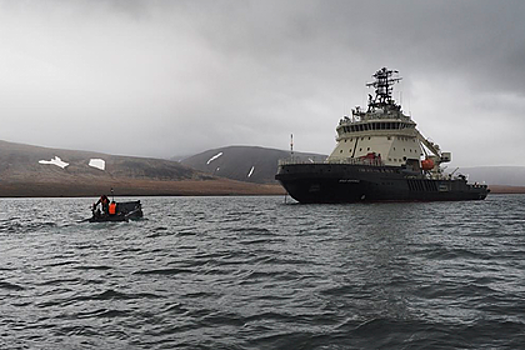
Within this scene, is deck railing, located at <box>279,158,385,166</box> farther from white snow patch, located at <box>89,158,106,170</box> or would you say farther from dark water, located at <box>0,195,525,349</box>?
white snow patch, located at <box>89,158,106,170</box>

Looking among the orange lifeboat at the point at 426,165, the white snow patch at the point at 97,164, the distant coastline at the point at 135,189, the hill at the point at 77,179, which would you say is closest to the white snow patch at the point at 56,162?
the hill at the point at 77,179

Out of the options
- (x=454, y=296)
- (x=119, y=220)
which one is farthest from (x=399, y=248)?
(x=119, y=220)

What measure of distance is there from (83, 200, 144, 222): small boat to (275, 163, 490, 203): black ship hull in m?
19.1

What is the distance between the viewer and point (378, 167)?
5147cm

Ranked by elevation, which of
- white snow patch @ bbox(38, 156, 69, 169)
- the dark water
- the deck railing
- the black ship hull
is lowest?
the dark water

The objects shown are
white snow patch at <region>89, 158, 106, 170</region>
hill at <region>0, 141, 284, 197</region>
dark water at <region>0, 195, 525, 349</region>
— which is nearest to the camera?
dark water at <region>0, 195, 525, 349</region>

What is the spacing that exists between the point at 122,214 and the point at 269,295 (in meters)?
25.2

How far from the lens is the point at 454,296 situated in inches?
385

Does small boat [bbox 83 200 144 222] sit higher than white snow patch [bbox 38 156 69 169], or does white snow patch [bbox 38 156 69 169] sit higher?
white snow patch [bbox 38 156 69 169]

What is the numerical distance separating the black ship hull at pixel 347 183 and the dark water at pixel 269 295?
28525mm

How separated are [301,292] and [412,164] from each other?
54502 mm

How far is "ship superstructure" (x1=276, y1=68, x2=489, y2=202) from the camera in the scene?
4875 cm

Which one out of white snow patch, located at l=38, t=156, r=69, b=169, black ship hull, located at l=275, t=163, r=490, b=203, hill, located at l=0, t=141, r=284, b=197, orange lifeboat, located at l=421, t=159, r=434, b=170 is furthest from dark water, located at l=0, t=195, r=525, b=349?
white snow patch, located at l=38, t=156, r=69, b=169

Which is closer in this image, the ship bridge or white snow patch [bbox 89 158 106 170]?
the ship bridge
